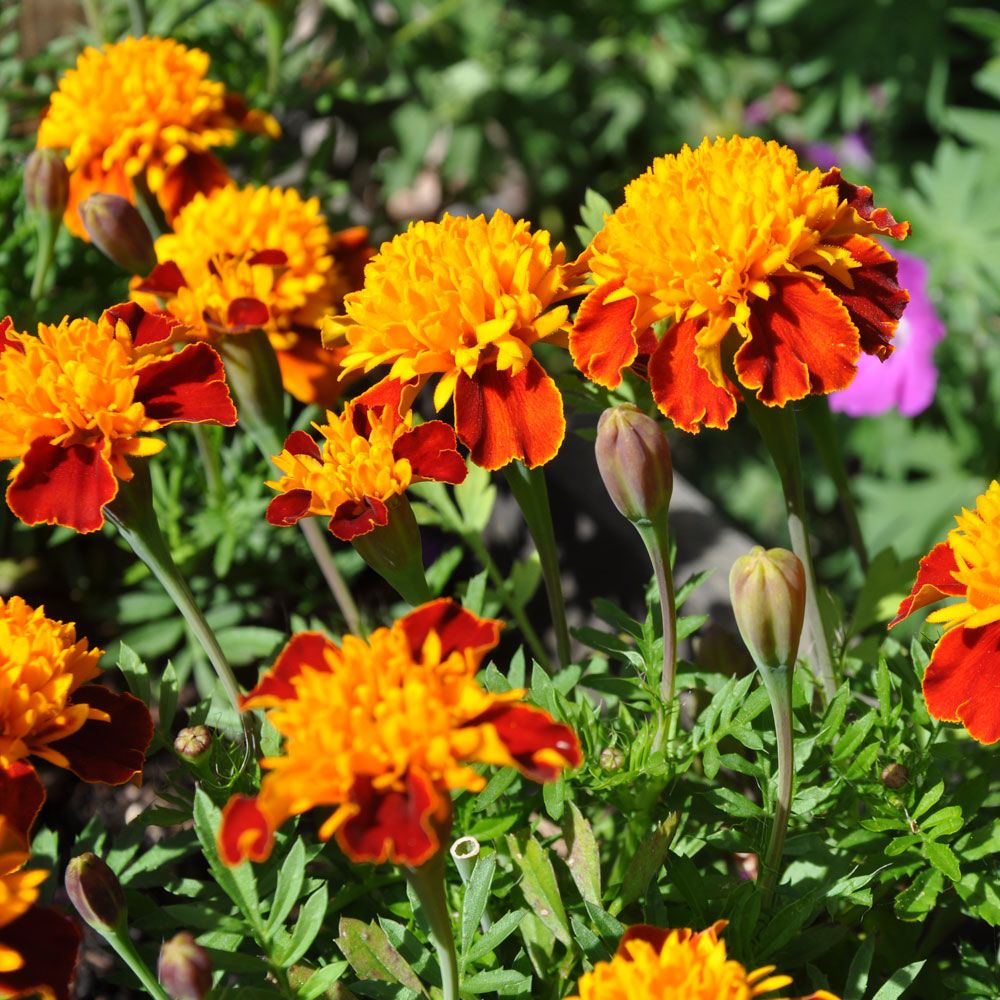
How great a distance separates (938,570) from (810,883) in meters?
0.22

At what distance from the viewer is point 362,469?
2.31 feet

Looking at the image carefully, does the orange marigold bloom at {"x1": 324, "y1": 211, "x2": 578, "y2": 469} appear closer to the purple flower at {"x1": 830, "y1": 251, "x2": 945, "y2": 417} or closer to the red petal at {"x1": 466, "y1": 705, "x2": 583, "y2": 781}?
the red petal at {"x1": 466, "y1": 705, "x2": 583, "y2": 781}

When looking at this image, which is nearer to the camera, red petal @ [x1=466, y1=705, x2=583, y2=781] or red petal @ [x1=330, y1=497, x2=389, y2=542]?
red petal @ [x1=466, y1=705, x2=583, y2=781]

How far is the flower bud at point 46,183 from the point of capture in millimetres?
1010

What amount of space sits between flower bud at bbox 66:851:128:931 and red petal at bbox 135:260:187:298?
43 cm

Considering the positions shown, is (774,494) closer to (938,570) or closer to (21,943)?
(938,570)

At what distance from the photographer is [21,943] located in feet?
1.95

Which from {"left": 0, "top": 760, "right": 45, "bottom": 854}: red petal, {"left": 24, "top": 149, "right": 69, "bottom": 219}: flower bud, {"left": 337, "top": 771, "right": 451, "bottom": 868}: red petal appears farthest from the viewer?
{"left": 24, "top": 149, "right": 69, "bottom": 219}: flower bud

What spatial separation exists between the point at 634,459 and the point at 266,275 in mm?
365

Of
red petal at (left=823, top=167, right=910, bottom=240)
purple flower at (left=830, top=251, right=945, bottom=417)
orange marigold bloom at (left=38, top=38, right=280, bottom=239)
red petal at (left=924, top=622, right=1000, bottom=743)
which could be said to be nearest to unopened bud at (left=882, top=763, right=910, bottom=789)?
red petal at (left=924, top=622, right=1000, bottom=743)

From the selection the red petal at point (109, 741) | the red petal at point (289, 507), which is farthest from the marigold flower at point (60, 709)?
the red petal at point (289, 507)

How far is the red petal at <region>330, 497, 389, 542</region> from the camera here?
69 centimetres

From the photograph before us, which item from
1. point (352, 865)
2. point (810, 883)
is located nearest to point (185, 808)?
point (352, 865)

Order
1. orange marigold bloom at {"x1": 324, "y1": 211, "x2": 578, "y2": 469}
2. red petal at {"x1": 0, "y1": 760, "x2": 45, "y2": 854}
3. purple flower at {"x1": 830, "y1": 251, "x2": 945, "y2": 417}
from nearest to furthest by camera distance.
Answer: red petal at {"x1": 0, "y1": 760, "x2": 45, "y2": 854} → orange marigold bloom at {"x1": 324, "y1": 211, "x2": 578, "y2": 469} → purple flower at {"x1": 830, "y1": 251, "x2": 945, "y2": 417}
